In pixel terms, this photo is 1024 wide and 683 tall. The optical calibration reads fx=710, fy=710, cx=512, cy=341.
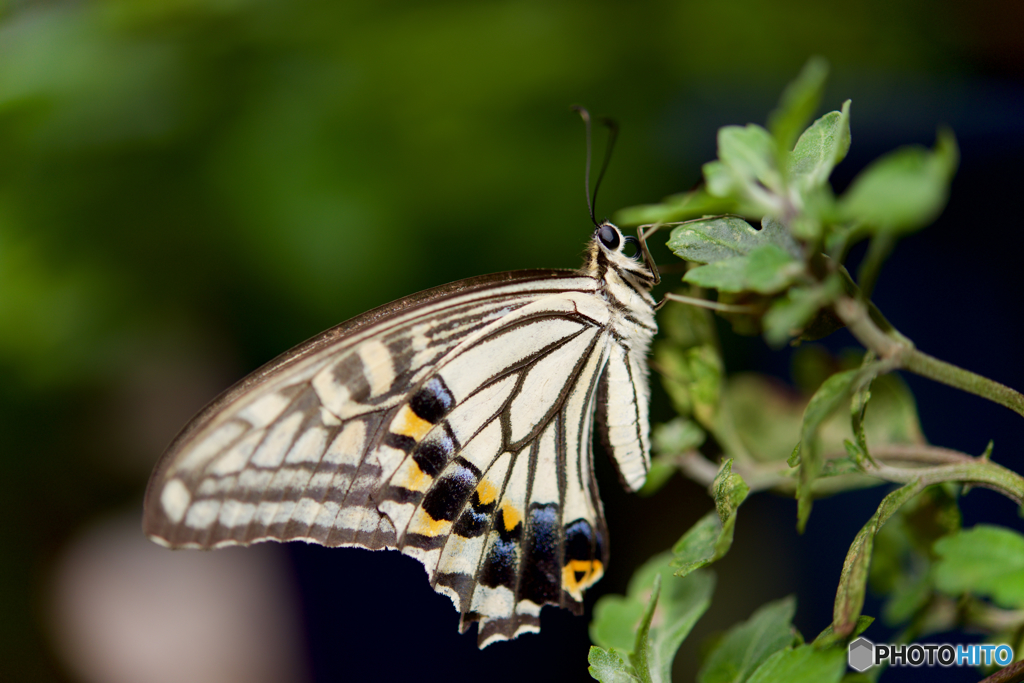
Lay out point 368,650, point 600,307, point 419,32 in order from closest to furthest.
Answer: point 600,307 < point 419,32 < point 368,650

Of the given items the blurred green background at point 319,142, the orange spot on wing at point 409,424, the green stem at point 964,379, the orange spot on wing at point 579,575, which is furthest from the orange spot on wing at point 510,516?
the blurred green background at point 319,142

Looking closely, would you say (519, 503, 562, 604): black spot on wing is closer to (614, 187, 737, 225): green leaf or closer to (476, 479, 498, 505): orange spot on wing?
(476, 479, 498, 505): orange spot on wing

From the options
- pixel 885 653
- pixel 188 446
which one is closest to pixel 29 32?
pixel 188 446

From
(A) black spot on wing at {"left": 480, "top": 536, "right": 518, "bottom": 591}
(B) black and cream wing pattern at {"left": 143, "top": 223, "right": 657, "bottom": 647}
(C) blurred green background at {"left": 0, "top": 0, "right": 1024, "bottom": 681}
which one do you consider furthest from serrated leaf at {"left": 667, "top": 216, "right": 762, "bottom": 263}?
(C) blurred green background at {"left": 0, "top": 0, "right": 1024, "bottom": 681}

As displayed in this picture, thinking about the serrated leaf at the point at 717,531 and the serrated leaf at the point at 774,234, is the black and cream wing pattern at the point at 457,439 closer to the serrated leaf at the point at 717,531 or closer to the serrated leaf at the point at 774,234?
the serrated leaf at the point at 717,531

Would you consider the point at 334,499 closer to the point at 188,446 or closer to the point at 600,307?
the point at 188,446

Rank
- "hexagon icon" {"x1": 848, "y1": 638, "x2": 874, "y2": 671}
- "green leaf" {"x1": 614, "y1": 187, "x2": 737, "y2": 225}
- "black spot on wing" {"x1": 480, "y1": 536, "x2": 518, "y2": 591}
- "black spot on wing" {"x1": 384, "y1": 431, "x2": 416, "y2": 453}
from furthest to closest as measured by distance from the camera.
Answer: "black spot on wing" {"x1": 480, "y1": 536, "x2": 518, "y2": 591}, "black spot on wing" {"x1": 384, "y1": 431, "x2": 416, "y2": 453}, "hexagon icon" {"x1": 848, "y1": 638, "x2": 874, "y2": 671}, "green leaf" {"x1": 614, "y1": 187, "x2": 737, "y2": 225}
